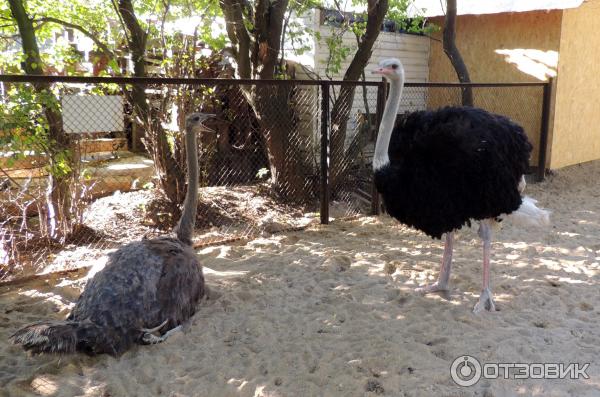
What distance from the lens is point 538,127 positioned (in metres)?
9.94

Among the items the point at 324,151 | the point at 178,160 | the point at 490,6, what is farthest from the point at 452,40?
the point at 178,160

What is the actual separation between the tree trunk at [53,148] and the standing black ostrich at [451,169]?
3400 millimetres

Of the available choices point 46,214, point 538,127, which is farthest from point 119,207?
point 538,127

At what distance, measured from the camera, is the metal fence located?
5582 mm

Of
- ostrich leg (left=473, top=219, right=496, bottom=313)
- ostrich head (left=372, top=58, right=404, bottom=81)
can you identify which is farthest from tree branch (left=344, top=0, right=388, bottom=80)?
ostrich leg (left=473, top=219, right=496, bottom=313)

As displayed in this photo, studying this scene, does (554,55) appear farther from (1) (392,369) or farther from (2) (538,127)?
(1) (392,369)

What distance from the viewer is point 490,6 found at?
9.76 metres

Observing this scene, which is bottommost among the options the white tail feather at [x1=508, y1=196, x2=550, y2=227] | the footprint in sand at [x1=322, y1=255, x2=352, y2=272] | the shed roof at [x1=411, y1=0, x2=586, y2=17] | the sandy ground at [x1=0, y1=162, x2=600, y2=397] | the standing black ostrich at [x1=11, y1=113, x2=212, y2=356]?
the sandy ground at [x1=0, y1=162, x2=600, y2=397]

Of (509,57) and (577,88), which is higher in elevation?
(509,57)

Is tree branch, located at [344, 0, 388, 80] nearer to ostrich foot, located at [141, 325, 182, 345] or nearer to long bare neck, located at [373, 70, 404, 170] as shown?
long bare neck, located at [373, 70, 404, 170]

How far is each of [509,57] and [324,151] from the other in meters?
5.44

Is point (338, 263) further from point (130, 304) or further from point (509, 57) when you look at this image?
point (509, 57)

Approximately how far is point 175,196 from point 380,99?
293cm

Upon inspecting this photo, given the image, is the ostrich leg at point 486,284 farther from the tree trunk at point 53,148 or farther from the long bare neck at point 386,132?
the tree trunk at point 53,148
